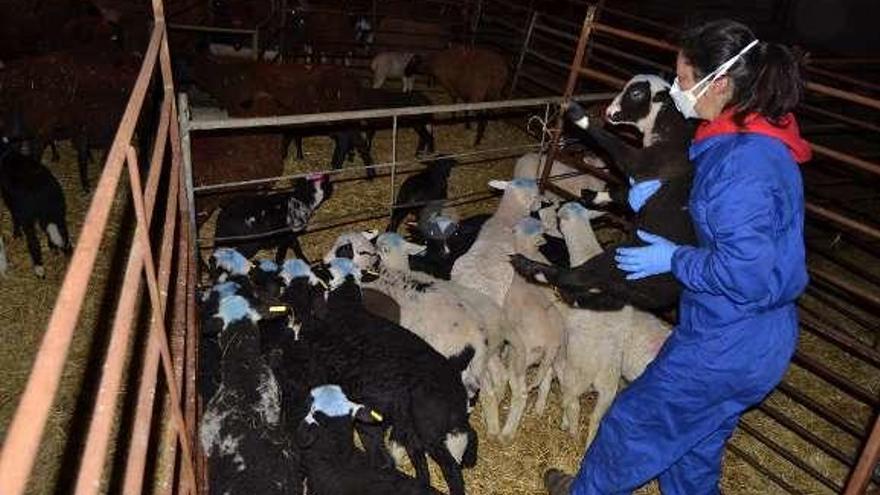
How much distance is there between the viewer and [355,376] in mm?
3730

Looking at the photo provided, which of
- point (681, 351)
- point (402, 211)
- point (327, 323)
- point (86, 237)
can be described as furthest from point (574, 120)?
point (86, 237)

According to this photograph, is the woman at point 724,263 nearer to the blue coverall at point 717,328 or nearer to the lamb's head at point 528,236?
the blue coverall at point 717,328

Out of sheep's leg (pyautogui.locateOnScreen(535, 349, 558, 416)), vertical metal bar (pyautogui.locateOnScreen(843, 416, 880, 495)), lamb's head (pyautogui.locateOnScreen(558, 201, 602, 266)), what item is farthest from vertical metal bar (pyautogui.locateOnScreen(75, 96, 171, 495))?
lamb's head (pyautogui.locateOnScreen(558, 201, 602, 266))

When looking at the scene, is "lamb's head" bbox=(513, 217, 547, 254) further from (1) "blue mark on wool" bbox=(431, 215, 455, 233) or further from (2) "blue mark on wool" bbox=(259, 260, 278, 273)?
(2) "blue mark on wool" bbox=(259, 260, 278, 273)

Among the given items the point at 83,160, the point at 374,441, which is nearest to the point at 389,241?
the point at 374,441

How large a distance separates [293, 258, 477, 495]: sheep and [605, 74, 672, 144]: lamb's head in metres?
1.86

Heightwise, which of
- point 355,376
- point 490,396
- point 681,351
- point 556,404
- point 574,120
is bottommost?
point 556,404

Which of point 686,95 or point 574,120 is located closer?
point 686,95

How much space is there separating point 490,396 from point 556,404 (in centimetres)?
68

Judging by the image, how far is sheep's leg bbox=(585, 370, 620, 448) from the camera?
166 inches

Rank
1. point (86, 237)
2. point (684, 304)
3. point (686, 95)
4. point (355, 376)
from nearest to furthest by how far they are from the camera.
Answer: point (86, 237)
point (686, 95)
point (684, 304)
point (355, 376)

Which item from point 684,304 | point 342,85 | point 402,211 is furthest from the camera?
point 342,85

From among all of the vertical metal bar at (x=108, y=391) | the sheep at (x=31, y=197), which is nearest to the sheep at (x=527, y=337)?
the vertical metal bar at (x=108, y=391)

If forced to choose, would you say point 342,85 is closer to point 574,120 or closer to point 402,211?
point 402,211
